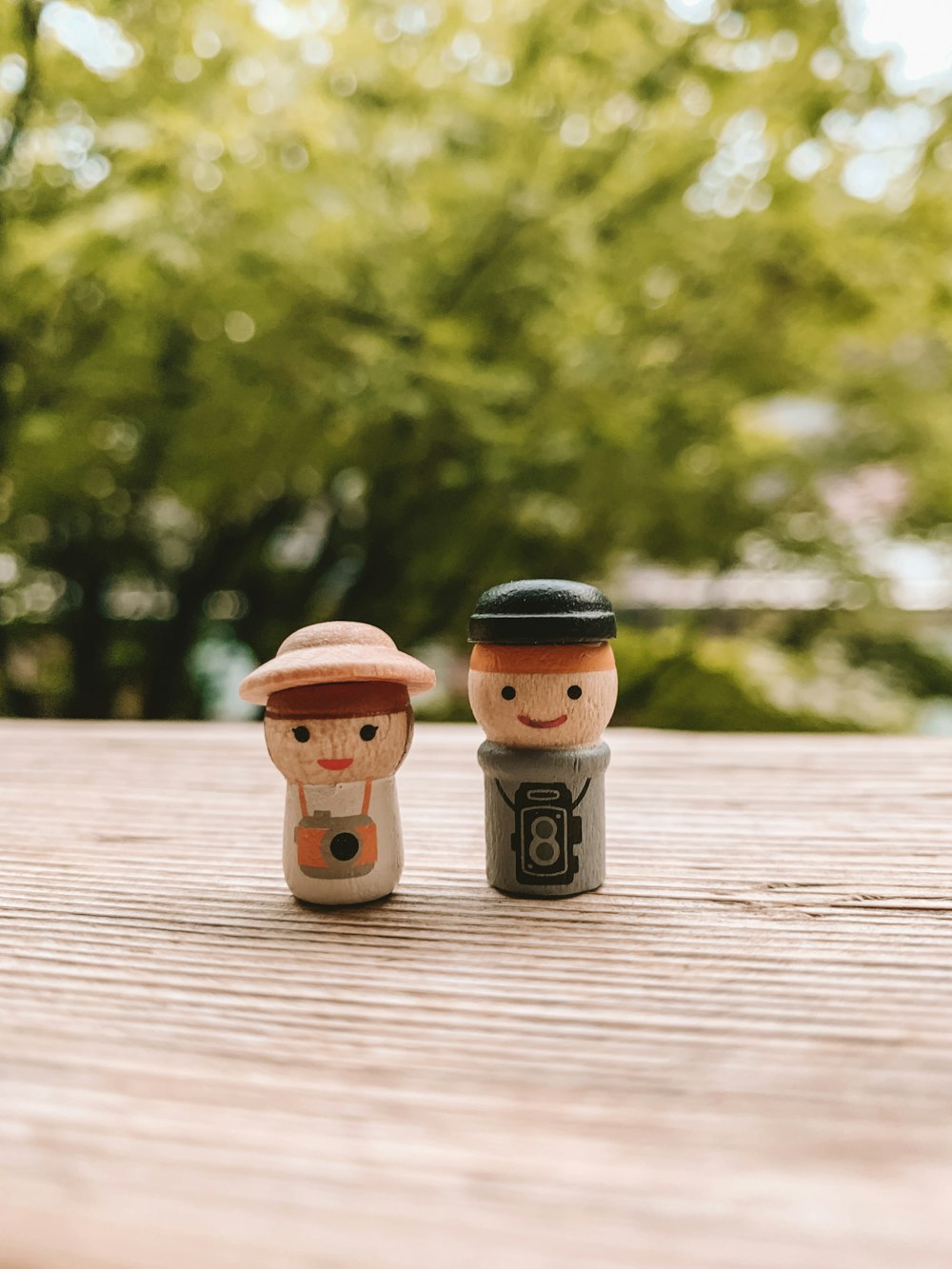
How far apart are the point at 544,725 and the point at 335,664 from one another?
0.17 meters

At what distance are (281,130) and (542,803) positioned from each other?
2.31m

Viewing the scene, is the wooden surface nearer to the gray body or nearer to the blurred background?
the gray body

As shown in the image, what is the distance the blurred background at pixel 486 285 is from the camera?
233 centimetres

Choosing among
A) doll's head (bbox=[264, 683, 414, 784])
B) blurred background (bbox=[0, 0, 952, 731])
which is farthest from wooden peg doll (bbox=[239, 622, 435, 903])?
blurred background (bbox=[0, 0, 952, 731])

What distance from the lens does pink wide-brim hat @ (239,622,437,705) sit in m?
0.68

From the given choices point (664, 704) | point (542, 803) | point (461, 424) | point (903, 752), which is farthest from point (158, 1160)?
point (664, 704)

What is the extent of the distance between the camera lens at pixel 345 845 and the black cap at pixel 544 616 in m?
0.18

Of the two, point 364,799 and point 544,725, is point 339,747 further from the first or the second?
point 544,725

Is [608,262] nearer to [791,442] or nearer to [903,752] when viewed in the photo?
[791,442]

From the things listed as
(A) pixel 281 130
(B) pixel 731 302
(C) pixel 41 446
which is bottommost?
(C) pixel 41 446

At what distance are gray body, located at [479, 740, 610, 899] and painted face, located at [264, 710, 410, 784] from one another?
0.10 meters

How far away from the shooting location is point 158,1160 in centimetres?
42

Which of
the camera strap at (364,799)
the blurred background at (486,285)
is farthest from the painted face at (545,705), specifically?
the blurred background at (486,285)

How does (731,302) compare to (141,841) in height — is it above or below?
above
